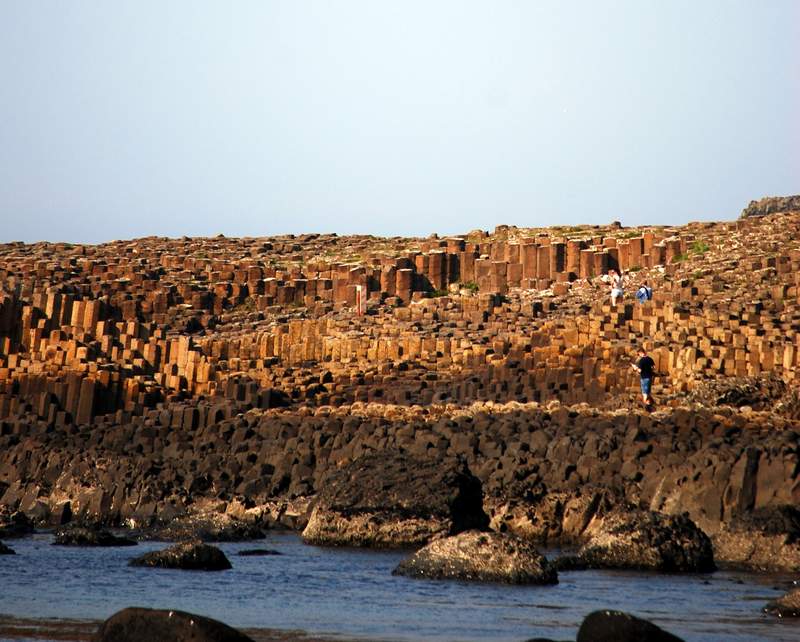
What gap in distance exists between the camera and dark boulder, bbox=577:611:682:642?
15.7 metres

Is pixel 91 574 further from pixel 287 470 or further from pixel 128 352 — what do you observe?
pixel 128 352

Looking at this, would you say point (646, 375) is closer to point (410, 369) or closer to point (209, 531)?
point (410, 369)

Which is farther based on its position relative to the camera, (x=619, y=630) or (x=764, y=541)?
(x=764, y=541)

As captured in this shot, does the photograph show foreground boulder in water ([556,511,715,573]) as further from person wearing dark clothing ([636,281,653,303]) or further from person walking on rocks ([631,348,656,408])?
person wearing dark clothing ([636,281,653,303])

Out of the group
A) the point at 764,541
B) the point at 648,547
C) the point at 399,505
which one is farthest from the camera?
the point at 399,505

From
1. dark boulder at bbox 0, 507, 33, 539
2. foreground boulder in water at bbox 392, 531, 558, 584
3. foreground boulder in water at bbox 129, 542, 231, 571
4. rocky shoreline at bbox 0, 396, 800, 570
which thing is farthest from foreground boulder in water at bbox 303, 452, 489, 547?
dark boulder at bbox 0, 507, 33, 539

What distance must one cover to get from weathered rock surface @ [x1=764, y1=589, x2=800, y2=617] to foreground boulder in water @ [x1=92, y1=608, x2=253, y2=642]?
23.8 ft

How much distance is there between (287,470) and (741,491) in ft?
36.9

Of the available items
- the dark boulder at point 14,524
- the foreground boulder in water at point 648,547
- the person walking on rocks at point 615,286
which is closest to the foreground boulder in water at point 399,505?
the foreground boulder in water at point 648,547

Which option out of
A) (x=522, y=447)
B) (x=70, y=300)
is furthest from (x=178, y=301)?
(x=522, y=447)

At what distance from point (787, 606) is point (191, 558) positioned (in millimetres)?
9308

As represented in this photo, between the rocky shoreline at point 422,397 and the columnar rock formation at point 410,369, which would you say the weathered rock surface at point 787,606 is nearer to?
the rocky shoreline at point 422,397

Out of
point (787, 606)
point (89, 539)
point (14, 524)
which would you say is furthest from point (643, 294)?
point (787, 606)

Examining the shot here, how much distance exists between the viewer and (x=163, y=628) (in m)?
15.4
